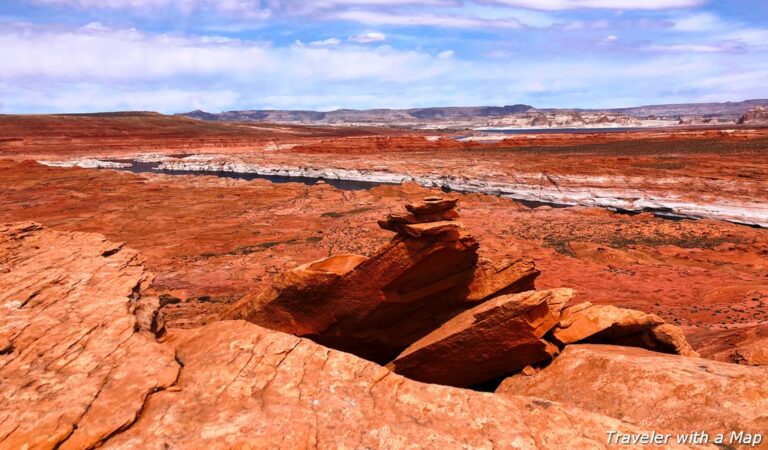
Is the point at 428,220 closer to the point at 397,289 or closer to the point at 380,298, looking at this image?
the point at 397,289

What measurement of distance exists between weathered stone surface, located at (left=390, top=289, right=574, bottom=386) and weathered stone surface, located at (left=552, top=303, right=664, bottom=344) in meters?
0.63

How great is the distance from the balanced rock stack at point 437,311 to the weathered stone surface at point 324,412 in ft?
10.8

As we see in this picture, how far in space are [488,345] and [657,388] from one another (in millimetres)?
3329

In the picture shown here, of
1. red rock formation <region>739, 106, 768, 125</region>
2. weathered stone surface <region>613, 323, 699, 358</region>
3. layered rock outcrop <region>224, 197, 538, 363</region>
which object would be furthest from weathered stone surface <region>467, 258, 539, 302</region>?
red rock formation <region>739, 106, 768, 125</region>

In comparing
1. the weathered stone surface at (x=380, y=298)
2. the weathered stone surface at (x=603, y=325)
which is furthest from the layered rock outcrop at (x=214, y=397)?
the weathered stone surface at (x=603, y=325)

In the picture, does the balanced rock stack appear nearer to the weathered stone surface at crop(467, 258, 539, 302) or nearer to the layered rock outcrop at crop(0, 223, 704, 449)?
the weathered stone surface at crop(467, 258, 539, 302)

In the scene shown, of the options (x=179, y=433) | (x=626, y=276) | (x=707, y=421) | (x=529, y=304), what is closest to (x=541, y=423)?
(x=707, y=421)

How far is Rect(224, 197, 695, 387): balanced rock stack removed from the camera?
10.8 meters

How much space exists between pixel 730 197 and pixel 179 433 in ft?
145

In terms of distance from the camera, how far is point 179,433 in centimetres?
601

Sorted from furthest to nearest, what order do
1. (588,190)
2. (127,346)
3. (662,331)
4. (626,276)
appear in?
1. (588,190)
2. (626,276)
3. (662,331)
4. (127,346)

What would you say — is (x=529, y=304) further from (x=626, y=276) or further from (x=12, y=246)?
(x=626, y=276)

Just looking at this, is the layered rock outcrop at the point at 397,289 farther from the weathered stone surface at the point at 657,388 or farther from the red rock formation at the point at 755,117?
the red rock formation at the point at 755,117

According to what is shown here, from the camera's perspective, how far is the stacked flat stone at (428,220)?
12492mm
